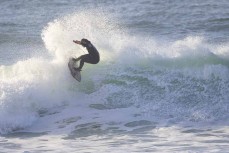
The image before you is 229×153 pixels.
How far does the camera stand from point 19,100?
14.3 m

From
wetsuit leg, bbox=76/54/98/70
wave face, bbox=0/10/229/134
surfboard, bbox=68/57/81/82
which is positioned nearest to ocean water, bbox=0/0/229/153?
wave face, bbox=0/10/229/134

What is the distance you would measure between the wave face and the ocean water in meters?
0.03

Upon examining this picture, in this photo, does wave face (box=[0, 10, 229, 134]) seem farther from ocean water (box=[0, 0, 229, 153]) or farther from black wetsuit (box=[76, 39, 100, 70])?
black wetsuit (box=[76, 39, 100, 70])

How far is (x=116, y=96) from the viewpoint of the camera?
15383 millimetres

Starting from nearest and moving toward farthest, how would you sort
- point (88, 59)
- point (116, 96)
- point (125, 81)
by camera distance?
1. point (88, 59)
2. point (116, 96)
3. point (125, 81)

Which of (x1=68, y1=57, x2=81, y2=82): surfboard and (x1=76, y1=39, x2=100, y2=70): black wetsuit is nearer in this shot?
(x1=76, y1=39, x2=100, y2=70): black wetsuit

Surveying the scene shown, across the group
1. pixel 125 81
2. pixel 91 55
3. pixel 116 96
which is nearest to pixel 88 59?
pixel 91 55

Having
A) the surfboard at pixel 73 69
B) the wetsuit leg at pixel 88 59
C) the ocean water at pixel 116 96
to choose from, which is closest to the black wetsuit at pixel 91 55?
→ the wetsuit leg at pixel 88 59

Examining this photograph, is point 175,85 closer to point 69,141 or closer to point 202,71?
point 202,71

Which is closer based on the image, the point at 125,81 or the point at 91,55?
the point at 91,55

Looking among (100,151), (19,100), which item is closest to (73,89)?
(19,100)

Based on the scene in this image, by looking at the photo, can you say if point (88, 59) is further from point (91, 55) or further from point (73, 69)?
point (73, 69)

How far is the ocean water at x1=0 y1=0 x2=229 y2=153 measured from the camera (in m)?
12.7

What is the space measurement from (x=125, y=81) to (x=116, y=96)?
68cm
